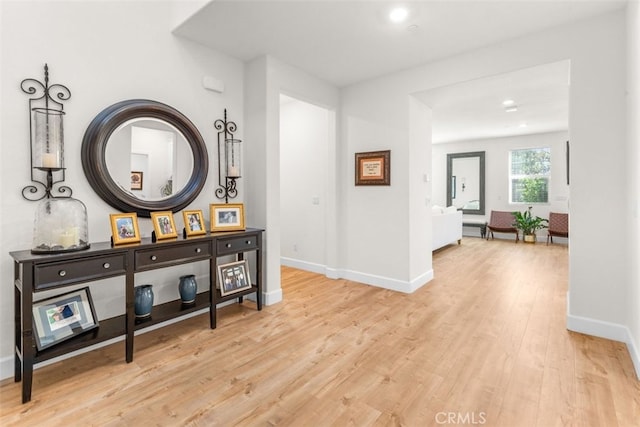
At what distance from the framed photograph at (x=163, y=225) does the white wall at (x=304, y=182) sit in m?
2.39

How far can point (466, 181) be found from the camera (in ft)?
28.8

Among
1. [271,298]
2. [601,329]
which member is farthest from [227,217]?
[601,329]

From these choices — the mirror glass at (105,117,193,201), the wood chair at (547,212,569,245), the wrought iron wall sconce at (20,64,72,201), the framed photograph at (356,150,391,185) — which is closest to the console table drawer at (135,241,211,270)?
the mirror glass at (105,117,193,201)

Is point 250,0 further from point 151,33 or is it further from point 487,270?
point 487,270

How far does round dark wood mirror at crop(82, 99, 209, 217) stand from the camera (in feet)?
7.85

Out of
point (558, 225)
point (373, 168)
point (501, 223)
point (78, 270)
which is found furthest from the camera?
point (501, 223)

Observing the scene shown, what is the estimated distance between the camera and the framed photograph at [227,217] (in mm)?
2984

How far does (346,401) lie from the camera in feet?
5.90

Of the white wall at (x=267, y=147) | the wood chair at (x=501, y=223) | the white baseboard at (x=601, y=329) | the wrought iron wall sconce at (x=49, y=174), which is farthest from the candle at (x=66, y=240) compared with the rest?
the wood chair at (x=501, y=223)

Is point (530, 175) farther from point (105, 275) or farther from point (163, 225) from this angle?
point (105, 275)

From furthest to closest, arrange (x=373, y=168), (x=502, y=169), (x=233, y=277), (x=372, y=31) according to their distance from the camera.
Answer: (x=502, y=169)
(x=373, y=168)
(x=233, y=277)
(x=372, y=31)

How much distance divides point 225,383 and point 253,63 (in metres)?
3.04

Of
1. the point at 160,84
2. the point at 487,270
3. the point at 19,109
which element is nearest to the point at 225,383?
the point at 19,109

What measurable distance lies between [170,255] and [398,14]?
2.64m
